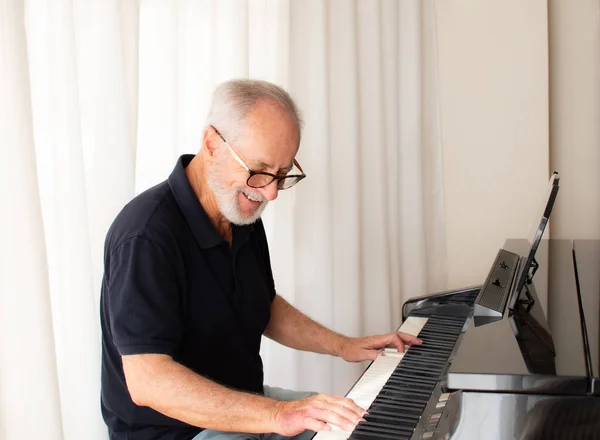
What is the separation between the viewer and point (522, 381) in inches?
51.8

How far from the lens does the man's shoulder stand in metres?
1.59

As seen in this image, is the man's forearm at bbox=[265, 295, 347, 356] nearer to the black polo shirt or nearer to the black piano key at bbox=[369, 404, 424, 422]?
the black polo shirt

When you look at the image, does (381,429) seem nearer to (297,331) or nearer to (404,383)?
(404,383)

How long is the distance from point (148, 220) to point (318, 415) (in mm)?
544

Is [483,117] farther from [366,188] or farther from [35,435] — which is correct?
[35,435]

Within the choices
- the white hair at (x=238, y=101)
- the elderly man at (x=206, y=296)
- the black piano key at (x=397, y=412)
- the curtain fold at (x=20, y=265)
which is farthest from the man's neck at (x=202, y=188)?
the black piano key at (x=397, y=412)

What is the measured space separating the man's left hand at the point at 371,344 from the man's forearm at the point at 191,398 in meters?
0.53

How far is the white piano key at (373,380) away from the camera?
139 centimetres

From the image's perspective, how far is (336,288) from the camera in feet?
9.93

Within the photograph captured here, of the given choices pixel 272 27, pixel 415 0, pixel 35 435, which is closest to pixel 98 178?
pixel 35 435

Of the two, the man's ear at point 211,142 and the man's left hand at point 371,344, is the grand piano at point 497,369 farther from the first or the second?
the man's ear at point 211,142

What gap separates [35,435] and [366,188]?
72.4 inches

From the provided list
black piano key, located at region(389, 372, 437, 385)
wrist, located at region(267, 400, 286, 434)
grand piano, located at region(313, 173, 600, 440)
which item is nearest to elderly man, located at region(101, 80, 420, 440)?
wrist, located at region(267, 400, 286, 434)

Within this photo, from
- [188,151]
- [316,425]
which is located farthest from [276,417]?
[188,151]
